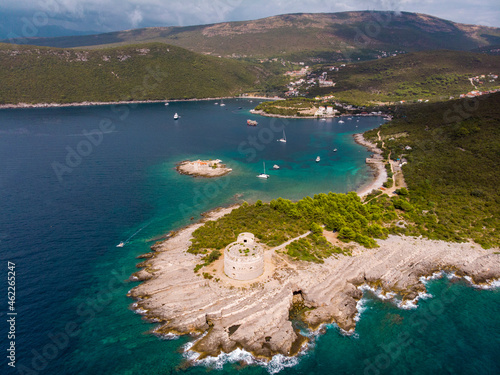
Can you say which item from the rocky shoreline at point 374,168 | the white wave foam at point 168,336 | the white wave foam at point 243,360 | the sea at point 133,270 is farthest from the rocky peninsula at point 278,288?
the rocky shoreline at point 374,168

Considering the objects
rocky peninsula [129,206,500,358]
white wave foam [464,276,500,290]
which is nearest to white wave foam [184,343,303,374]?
rocky peninsula [129,206,500,358]

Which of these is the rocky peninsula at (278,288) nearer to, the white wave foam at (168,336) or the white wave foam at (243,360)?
the white wave foam at (168,336)

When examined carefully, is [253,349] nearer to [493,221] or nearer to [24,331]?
[24,331]

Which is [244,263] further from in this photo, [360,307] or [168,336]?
[360,307]

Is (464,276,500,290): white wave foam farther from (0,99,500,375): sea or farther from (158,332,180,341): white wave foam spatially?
(158,332,180,341): white wave foam

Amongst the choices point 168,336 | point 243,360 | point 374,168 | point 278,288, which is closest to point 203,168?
point 374,168

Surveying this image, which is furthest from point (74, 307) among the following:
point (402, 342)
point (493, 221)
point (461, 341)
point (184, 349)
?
point (493, 221)
